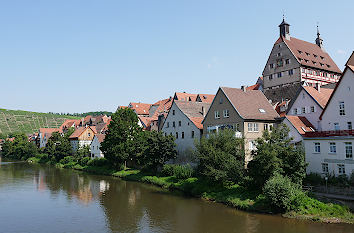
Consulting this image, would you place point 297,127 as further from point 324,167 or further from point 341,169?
point 341,169

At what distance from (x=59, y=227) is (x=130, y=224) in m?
6.10

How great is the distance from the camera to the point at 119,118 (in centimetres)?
5809

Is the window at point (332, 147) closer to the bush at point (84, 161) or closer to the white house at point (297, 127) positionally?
the white house at point (297, 127)

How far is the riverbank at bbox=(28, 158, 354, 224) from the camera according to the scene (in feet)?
83.7

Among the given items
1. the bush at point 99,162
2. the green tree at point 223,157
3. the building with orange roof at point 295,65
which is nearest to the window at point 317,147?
the green tree at point 223,157

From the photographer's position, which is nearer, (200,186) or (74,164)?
(200,186)

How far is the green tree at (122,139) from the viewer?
178 ft

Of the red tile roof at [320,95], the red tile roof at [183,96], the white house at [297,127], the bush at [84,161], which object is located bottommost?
the bush at [84,161]

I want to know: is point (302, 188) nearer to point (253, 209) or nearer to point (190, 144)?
point (253, 209)

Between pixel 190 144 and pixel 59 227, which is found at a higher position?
pixel 190 144

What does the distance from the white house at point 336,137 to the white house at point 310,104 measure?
2.20 meters

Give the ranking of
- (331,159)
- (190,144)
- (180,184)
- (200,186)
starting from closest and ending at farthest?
(331,159)
(200,186)
(180,184)
(190,144)

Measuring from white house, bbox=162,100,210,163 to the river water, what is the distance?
9362 millimetres

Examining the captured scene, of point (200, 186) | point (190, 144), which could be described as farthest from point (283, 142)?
point (190, 144)
